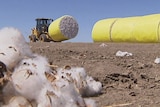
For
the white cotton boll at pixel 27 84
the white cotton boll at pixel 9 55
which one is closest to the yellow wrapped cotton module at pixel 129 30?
the white cotton boll at pixel 9 55

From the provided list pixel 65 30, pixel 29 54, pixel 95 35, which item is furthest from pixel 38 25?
A: pixel 29 54

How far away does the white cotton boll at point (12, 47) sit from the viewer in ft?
9.35

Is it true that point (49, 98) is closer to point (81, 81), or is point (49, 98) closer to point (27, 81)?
point (27, 81)

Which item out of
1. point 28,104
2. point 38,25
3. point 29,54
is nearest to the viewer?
point 28,104

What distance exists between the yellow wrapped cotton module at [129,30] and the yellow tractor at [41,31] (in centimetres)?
459

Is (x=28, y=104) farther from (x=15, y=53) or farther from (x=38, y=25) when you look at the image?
(x=38, y=25)

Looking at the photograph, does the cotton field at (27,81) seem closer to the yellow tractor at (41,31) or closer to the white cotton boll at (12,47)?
the white cotton boll at (12,47)

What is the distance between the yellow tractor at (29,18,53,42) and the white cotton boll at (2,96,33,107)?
17.9 m

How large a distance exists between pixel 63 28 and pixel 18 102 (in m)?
15.6

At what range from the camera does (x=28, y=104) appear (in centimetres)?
251

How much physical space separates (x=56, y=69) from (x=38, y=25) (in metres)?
19.1

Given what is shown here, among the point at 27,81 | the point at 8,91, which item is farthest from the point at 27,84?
the point at 8,91

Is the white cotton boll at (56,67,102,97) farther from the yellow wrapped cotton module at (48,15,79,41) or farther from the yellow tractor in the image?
A: the yellow tractor

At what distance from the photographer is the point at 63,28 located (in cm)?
1803
